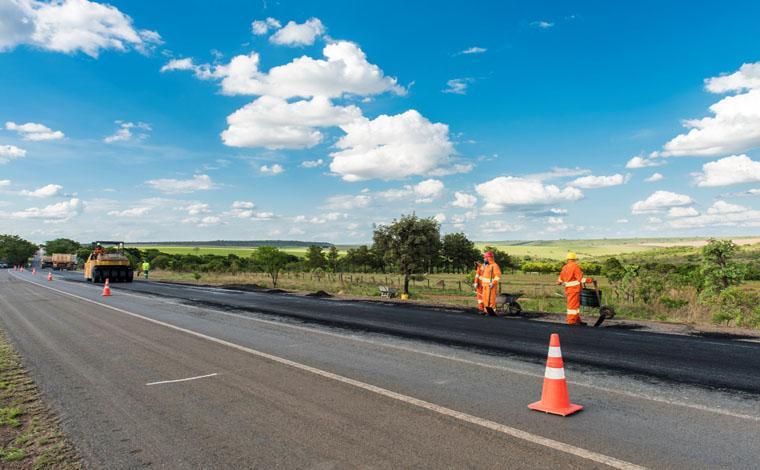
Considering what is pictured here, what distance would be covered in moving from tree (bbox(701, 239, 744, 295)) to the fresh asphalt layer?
1184 cm

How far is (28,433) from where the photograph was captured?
488 centimetres

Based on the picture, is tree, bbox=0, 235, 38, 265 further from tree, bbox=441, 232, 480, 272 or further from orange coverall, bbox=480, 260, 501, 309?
orange coverall, bbox=480, 260, 501, 309

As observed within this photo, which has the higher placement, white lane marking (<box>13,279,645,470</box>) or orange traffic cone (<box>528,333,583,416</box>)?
orange traffic cone (<box>528,333,583,416</box>)

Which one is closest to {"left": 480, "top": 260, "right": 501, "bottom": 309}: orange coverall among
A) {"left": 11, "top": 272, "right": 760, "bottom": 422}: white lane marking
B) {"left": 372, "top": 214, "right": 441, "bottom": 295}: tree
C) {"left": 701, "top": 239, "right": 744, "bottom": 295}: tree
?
{"left": 11, "top": 272, "right": 760, "bottom": 422}: white lane marking

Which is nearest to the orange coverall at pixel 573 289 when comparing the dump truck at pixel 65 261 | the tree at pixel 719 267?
the tree at pixel 719 267

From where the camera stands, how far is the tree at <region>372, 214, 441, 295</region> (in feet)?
96.1

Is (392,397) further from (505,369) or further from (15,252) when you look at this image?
(15,252)

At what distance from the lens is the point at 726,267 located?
763 inches

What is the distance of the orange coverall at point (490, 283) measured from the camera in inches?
539

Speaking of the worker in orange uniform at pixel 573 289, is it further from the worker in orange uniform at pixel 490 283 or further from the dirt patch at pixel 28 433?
the dirt patch at pixel 28 433

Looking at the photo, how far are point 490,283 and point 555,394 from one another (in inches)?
345

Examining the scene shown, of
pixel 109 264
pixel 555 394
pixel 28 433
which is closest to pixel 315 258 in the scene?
pixel 109 264

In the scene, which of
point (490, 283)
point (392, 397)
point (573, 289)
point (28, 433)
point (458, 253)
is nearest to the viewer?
point (28, 433)

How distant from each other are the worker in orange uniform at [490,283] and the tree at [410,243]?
15240 millimetres
